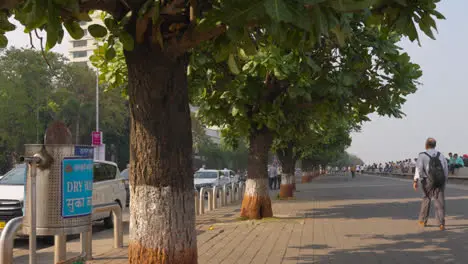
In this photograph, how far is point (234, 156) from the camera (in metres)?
89.6

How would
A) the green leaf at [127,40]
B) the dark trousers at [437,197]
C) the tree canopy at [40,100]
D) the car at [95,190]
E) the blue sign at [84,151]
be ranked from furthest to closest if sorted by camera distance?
the tree canopy at [40,100]
the dark trousers at [437,197]
the car at [95,190]
the blue sign at [84,151]
the green leaf at [127,40]

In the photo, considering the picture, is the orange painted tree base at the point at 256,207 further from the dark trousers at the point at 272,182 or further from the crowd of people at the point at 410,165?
the dark trousers at the point at 272,182

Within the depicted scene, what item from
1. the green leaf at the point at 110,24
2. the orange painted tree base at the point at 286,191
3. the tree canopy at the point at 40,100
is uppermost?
the tree canopy at the point at 40,100

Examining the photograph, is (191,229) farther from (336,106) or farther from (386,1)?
(336,106)

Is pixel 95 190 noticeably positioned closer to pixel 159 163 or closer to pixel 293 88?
pixel 293 88

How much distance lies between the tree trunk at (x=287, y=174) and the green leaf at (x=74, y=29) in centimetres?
2010

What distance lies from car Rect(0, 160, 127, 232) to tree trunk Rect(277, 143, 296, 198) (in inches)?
440

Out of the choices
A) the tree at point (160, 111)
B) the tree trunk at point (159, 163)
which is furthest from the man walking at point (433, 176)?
the tree trunk at point (159, 163)

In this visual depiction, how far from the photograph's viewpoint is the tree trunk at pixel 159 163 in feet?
17.7

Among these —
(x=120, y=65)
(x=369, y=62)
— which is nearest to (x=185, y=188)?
(x=120, y=65)

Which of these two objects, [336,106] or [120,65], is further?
[336,106]

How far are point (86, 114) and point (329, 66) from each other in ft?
114

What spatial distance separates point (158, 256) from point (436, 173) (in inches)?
291

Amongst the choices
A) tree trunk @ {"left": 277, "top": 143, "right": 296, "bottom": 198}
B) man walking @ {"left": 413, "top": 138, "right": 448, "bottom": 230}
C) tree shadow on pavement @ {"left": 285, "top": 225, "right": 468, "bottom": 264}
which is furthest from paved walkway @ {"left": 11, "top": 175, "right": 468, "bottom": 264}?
tree trunk @ {"left": 277, "top": 143, "right": 296, "bottom": 198}
